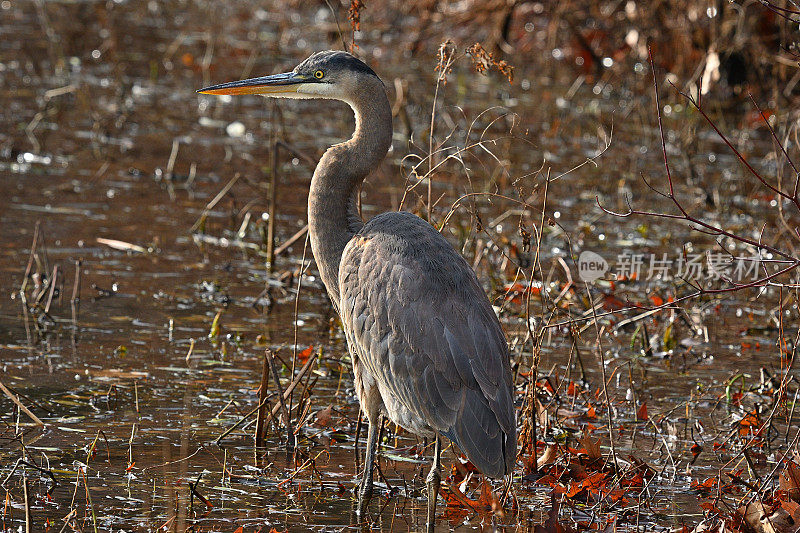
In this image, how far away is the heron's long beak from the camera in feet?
17.8

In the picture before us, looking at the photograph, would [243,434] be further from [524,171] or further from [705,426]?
[524,171]

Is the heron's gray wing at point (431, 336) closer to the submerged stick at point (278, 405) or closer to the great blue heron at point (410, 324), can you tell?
the great blue heron at point (410, 324)

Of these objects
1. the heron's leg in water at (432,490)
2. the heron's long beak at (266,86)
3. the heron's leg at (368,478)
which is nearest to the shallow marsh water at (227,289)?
the heron's leg at (368,478)

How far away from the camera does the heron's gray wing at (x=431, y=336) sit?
4.47 m

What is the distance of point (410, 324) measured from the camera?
4.64 m

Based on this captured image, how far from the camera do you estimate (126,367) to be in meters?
6.21

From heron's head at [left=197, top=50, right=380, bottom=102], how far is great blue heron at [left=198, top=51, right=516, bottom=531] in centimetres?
3

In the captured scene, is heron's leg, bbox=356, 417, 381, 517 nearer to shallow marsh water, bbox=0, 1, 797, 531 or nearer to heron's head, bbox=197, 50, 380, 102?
shallow marsh water, bbox=0, 1, 797, 531

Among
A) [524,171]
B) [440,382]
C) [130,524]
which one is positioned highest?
[524,171]

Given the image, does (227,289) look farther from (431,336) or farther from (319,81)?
(431,336)

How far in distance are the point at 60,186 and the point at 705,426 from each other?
560 cm

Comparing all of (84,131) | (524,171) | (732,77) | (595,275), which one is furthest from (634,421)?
(732,77)

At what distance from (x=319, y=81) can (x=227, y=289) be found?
250 centimetres

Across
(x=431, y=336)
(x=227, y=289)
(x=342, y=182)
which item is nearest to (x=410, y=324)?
(x=431, y=336)
